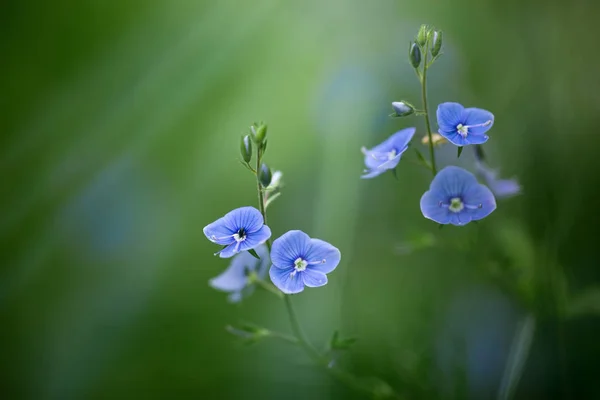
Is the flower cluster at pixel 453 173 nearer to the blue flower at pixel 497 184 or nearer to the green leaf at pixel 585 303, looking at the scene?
the blue flower at pixel 497 184

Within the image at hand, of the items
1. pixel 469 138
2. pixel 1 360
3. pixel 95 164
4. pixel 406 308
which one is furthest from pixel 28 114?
pixel 469 138

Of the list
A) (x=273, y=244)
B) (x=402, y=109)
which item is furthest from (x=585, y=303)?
(x=273, y=244)

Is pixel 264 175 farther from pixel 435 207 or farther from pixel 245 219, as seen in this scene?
pixel 435 207

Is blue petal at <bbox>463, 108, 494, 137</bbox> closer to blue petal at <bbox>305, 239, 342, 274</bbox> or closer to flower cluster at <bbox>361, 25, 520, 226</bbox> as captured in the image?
flower cluster at <bbox>361, 25, 520, 226</bbox>

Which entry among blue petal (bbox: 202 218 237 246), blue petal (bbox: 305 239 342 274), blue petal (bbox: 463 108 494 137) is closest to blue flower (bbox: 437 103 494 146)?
blue petal (bbox: 463 108 494 137)

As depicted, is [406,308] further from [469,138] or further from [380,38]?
[380,38]
